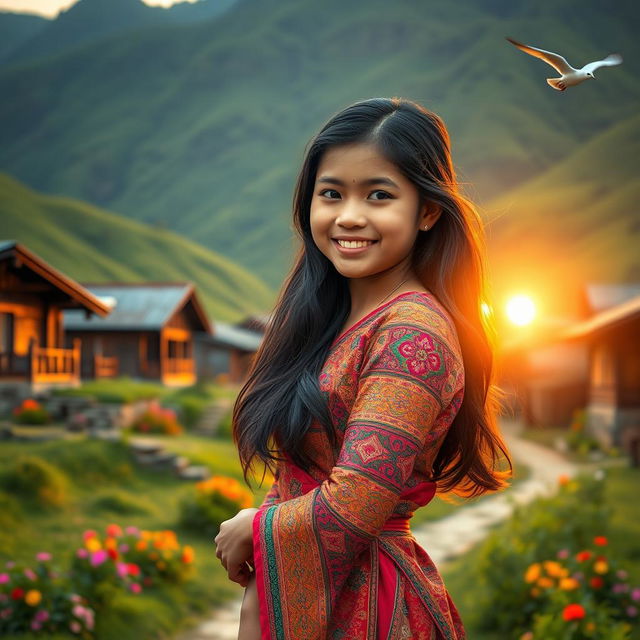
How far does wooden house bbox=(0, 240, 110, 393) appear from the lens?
1558 cm

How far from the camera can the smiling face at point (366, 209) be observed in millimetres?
1651

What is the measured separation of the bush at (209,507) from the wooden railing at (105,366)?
16.8 m

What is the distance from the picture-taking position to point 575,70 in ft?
4.64

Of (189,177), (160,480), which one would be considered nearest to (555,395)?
(160,480)

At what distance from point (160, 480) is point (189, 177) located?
132 metres

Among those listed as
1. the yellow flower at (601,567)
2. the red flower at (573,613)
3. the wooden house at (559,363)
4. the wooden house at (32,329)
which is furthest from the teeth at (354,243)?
the wooden house at (559,363)

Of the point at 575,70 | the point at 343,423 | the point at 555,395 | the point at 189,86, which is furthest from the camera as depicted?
the point at 189,86

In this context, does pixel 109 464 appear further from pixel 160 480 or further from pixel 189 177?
pixel 189 177

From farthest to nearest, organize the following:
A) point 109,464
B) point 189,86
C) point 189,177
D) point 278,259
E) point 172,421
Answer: point 189,86, point 189,177, point 278,259, point 172,421, point 109,464

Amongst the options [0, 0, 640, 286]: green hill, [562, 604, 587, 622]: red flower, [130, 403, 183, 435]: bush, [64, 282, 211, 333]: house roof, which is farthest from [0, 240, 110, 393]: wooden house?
[0, 0, 640, 286]: green hill

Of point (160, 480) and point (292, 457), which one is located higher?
point (292, 457)

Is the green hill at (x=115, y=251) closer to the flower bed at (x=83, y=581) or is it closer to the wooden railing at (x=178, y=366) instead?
the wooden railing at (x=178, y=366)

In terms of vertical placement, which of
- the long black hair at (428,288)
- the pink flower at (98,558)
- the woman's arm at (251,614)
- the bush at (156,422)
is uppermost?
the long black hair at (428,288)

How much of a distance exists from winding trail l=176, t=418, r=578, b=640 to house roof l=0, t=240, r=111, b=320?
698 cm
